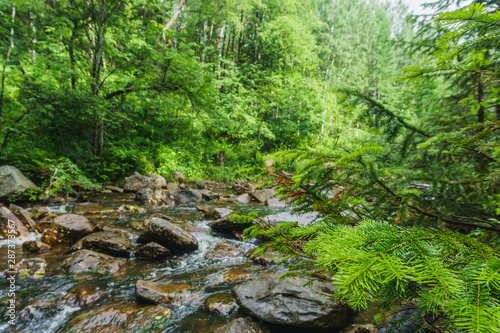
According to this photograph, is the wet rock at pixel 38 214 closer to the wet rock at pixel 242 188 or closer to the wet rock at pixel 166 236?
the wet rock at pixel 166 236

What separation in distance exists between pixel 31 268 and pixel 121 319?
2488 millimetres

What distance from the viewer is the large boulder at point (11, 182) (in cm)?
691

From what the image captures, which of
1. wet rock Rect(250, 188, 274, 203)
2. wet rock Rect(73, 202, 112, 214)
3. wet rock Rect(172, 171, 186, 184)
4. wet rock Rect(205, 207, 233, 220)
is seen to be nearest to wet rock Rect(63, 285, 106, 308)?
wet rock Rect(73, 202, 112, 214)

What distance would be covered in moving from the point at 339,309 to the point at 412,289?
8.45ft

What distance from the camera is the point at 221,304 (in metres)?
3.48

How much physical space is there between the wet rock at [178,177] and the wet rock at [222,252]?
8.42m

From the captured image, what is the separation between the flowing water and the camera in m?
3.13

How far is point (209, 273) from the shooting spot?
4617mm

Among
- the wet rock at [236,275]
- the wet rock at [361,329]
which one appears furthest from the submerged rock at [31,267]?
the wet rock at [361,329]

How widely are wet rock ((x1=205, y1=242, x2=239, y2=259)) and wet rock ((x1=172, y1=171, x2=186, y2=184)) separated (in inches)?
332

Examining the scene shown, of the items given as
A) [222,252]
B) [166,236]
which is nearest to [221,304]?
[222,252]

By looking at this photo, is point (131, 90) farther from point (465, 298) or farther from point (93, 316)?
point (465, 298)

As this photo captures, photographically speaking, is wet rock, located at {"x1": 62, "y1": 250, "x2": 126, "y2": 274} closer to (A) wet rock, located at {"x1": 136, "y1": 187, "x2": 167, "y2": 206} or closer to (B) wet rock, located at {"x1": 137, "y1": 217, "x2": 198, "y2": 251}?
(B) wet rock, located at {"x1": 137, "y1": 217, "x2": 198, "y2": 251}

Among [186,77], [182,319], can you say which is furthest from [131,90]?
[182,319]
